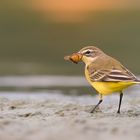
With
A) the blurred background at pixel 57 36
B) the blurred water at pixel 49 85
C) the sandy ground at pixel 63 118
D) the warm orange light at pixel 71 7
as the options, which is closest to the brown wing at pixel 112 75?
the sandy ground at pixel 63 118

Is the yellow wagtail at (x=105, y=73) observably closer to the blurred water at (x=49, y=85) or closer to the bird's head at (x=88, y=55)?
the bird's head at (x=88, y=55)

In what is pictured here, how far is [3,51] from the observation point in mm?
21391

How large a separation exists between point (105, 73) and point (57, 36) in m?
13.5

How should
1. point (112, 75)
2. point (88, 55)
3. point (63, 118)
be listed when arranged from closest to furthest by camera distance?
point (63, 118) → point (112, 75) → point (88, 55)

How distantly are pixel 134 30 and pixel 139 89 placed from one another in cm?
973

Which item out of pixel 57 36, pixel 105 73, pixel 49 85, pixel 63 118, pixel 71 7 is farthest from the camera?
pixel 71 7

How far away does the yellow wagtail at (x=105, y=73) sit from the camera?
10.8 metres

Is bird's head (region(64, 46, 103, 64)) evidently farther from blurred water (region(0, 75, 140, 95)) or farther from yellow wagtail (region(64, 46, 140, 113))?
blurred water (region(0, 75, 140, 95))

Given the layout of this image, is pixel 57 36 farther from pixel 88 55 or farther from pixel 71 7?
pixel 88 55

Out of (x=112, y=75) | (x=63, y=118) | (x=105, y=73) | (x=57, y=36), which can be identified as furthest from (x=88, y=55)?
(x=57, y=36)

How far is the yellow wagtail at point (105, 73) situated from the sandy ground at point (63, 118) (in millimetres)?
365

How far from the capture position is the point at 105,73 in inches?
440

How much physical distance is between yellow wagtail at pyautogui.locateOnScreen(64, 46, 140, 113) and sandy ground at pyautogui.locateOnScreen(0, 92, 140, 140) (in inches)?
14.4

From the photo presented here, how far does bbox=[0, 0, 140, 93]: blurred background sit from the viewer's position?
17.6m
